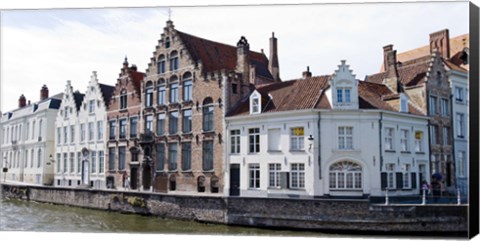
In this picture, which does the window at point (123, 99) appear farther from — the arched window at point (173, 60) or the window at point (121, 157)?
the arched window at point (173, 60)

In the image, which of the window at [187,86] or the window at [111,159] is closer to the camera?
the window at [187,86]

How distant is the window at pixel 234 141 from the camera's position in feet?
79.2

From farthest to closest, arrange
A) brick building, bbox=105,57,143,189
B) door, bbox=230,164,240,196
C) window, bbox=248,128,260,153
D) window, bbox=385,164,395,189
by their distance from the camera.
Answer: brick building, bbox=105,57,143,189, door, bbox=230,164,240,196, window, bbox=248,128,260,153, window, bbox=385,164,395,189

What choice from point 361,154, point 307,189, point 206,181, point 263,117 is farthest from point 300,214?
point 206,181

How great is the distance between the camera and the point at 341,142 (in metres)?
21.0

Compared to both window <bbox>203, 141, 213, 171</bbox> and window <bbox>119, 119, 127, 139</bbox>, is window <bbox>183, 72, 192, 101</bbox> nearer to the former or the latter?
window <bbox>203, 141, 213, 171</bbox>

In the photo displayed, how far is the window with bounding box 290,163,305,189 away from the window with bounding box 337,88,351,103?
3036 mm

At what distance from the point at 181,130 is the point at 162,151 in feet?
5.88

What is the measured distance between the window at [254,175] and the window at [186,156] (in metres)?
3.91

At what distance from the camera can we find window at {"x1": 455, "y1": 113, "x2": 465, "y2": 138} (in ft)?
61.7

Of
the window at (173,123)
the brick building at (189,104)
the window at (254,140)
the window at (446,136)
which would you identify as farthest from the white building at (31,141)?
the window at (446,136)

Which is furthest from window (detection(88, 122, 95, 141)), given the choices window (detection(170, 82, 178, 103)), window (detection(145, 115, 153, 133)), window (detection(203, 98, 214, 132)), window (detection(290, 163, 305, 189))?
window (detection(290, 163, 305, 189))

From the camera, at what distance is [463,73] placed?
1852 cm

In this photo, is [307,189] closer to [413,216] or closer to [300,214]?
[300,214]
